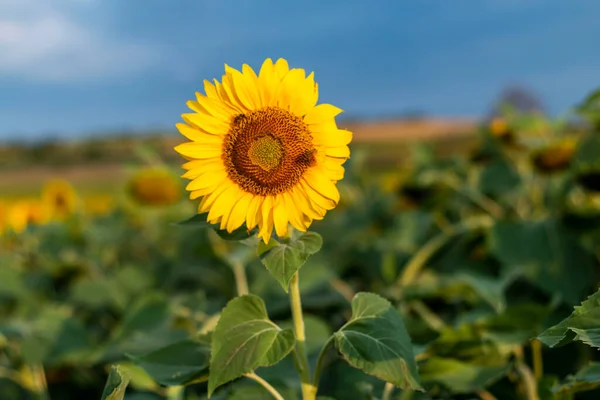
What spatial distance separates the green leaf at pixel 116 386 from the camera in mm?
853

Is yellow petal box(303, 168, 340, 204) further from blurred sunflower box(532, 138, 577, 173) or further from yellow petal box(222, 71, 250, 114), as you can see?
blurred sunflower box(532, 138, 577, 173)

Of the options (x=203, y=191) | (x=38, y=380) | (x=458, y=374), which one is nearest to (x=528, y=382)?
(x=458, y=374)

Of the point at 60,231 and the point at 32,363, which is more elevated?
the point at 60,231

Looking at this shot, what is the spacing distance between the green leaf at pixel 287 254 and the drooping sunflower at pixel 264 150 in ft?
0.06


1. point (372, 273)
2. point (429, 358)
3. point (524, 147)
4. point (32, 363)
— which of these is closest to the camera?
point (429, 358)

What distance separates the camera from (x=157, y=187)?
11.2ft

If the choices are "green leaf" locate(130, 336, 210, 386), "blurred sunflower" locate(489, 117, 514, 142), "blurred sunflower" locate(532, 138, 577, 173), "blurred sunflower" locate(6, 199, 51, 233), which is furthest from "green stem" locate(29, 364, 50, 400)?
"blurred sunflower" locate(489, 117, 514, 142)

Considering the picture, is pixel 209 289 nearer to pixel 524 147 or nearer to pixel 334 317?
pixel 334 317

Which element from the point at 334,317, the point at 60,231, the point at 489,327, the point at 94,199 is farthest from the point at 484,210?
the point at 94,199

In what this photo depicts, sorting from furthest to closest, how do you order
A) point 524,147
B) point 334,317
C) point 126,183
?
point 126,183 → point 524,147 → point 334,317

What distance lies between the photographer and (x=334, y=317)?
81.5 inches

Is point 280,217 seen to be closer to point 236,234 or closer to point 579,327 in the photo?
point 236,234

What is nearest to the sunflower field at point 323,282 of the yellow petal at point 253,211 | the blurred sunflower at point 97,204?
the yellow petal at point 253,211

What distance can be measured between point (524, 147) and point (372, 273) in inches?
34.8
